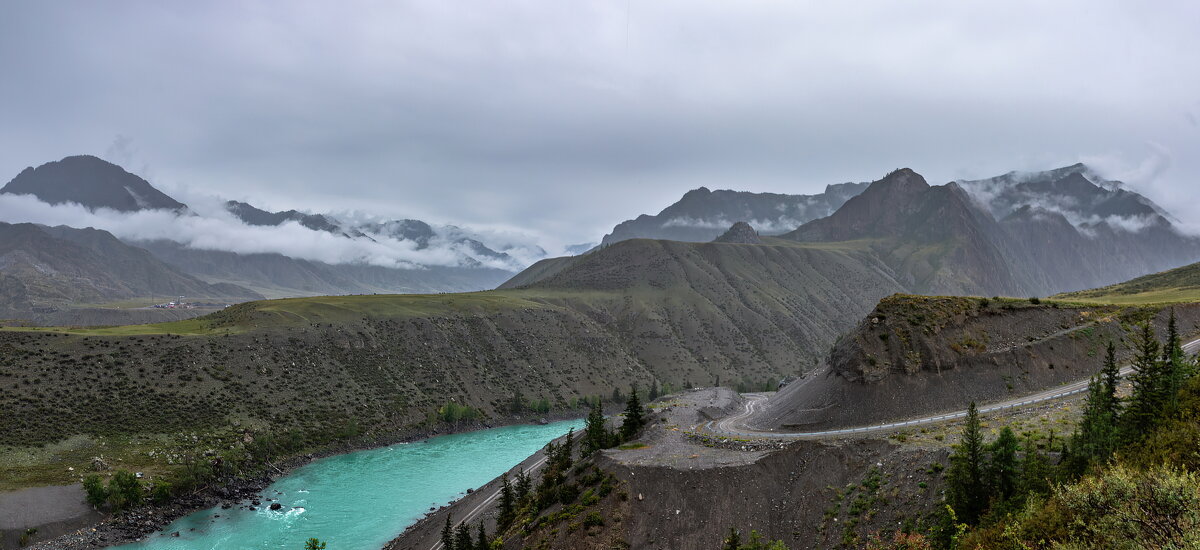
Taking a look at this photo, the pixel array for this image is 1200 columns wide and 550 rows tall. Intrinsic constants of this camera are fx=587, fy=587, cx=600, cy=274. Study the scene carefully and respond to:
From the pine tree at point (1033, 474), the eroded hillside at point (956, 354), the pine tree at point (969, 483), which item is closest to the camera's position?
the pine tree at point (1033, 474)

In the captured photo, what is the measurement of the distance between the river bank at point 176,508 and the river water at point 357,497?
1.18 metres

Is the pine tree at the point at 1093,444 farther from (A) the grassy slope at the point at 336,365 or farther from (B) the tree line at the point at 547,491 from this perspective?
(A) the grassy slope at the point at 336,365

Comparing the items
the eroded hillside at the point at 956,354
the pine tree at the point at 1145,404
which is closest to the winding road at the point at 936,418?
the eroded hillside at the point at 956,354

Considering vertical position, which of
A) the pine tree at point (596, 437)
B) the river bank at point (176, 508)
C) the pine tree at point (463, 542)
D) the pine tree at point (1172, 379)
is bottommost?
the river bank at point (176, 508)

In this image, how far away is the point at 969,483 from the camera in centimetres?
2795

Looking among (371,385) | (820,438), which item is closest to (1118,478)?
(820,438)

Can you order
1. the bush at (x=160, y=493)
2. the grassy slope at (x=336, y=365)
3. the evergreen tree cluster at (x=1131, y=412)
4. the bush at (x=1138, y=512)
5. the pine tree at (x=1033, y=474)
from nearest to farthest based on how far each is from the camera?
the bush at (x=1138, y=512), the evergreen tree cluster at (x=1131, y=412), the pine tree at (x=1033, y=474), the bush at (x=160, y=493), the grassy slope at (x=336, y=365)

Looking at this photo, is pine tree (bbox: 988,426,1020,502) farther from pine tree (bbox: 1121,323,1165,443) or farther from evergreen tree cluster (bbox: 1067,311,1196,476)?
pine tree (bbox: 1121,323,1165,443)

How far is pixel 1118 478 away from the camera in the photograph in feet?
49.7

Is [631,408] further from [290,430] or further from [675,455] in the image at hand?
[290,430]

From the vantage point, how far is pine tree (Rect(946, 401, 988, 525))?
89.9 ft

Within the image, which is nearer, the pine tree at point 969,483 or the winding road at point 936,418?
the pine tree at point 969,483

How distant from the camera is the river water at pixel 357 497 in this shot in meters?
58.0

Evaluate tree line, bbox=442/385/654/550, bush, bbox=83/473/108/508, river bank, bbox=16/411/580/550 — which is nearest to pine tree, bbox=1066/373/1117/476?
tree line, bbox=442/385/654/550
